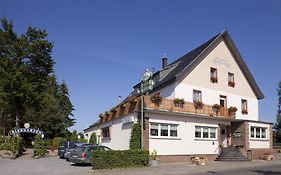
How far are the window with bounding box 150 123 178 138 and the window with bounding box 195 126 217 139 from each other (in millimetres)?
2533

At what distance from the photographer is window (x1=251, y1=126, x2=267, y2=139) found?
3272 cm

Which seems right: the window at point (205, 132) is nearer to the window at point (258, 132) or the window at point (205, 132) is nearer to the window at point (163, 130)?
the window at point (163, 130)

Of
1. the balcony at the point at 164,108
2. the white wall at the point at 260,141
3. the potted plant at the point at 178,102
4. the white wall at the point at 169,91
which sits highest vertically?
the white wall at the point at 169,91

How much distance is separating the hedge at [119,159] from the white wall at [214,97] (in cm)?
891

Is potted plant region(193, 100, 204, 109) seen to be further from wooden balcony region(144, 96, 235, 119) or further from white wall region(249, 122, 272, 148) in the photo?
white wall region(249, 122, 272, 148)

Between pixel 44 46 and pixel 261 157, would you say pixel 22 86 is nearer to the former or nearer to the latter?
pixel 44 46

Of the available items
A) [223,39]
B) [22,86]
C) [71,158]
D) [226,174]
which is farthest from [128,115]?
[22,86]

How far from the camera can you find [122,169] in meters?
20.7

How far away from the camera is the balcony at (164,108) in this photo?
25703 mm

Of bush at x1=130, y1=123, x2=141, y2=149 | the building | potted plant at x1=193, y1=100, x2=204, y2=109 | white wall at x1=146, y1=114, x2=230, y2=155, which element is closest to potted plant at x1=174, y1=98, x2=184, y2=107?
the building

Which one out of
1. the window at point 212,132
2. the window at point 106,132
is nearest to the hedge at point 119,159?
the window at point 212,132

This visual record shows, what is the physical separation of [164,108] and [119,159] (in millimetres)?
6604

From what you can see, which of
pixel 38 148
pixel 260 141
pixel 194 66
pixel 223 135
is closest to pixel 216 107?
pixel 223 135

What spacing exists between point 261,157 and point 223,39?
11.6 meters
